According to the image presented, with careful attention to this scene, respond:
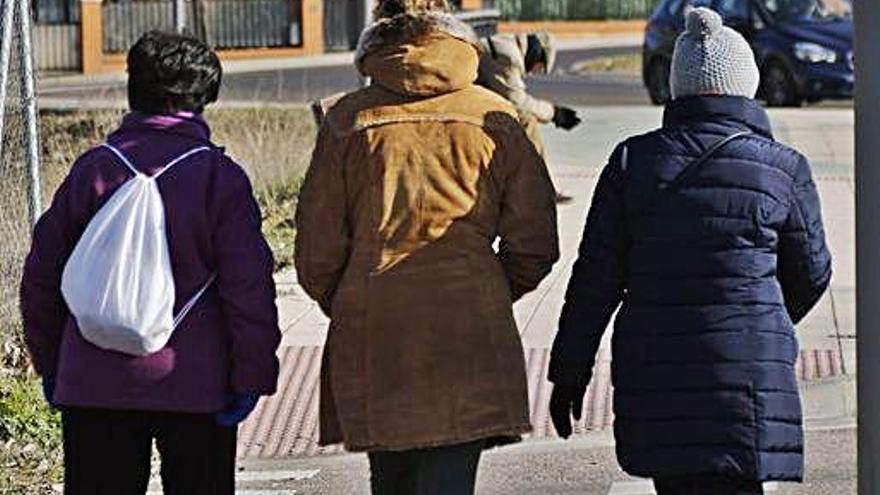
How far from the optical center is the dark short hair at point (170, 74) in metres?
5.11

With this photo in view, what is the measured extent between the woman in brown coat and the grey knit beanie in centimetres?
44

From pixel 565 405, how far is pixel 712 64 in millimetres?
960

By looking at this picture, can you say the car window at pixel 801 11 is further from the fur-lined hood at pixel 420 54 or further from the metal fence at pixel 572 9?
the metal fence at pixel 572 9

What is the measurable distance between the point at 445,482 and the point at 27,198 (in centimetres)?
518

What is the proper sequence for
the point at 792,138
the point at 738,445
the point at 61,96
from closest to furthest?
the point at 738,445 < the point at 792,138 < the point at 61,96

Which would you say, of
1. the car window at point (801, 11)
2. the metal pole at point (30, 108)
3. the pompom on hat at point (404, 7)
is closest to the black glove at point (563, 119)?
the metal pole at point (30, 108)

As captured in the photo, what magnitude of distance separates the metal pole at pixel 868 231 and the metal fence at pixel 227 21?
33603mm

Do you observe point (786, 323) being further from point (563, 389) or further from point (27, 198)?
point (27, 198)

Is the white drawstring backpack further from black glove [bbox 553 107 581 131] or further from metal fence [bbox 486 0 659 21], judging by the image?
metal fence [bbox 486 0 659 21]

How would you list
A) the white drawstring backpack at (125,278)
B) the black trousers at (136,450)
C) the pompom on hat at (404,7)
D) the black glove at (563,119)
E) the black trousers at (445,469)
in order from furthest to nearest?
the black glove at (563,119) → the pompom on hat at (404,7) → the black trousers at (445,469) → the black trousers at (136,450) → the white drawstring backpack at (125,278)

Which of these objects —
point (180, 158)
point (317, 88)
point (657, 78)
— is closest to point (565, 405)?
point (180, 158)

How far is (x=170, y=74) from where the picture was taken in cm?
511

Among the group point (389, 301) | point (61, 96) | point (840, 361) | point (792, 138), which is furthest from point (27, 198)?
point (61, 96)

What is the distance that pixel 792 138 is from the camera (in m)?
19.3
